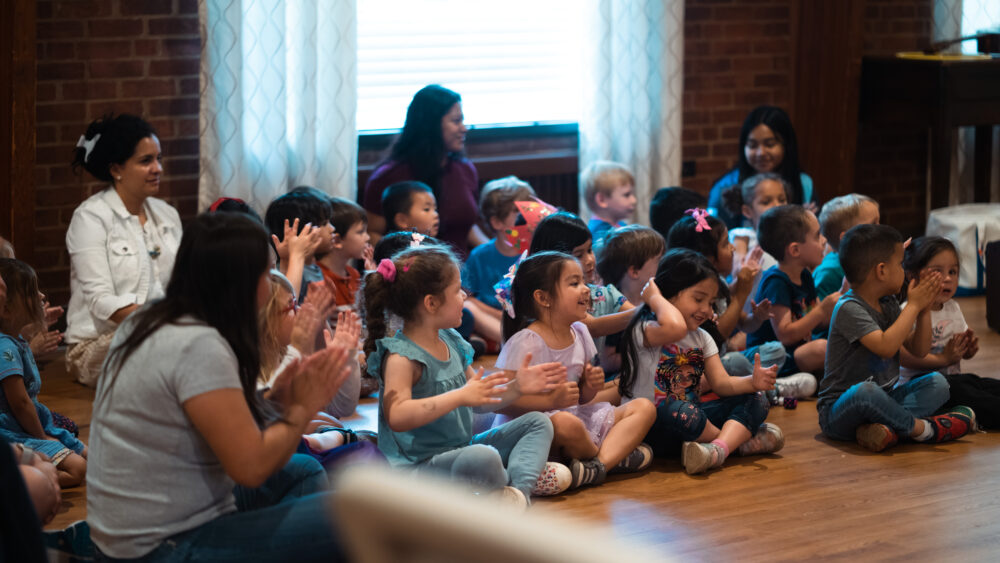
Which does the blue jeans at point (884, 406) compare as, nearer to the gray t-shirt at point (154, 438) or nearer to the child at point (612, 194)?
the child at point (612, 194)

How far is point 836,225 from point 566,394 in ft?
5.87

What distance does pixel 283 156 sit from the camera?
178 inches

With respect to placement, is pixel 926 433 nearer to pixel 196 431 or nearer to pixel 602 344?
pixel 602 344

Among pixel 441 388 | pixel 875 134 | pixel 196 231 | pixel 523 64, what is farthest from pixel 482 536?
pixel 875 134

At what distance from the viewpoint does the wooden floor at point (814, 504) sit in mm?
2359

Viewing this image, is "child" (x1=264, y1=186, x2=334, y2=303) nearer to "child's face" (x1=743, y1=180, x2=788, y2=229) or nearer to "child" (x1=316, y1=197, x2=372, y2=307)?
"child" (x1=316, y1=197, x2=372, y2=307)

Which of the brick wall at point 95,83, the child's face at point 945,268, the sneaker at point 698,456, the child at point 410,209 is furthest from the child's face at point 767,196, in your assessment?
the brick wall at point 95,83

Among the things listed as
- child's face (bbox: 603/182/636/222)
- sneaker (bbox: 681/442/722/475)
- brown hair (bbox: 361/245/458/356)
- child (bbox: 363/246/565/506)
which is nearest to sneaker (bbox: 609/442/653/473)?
sneaker (bbox: 681/442/722/475)

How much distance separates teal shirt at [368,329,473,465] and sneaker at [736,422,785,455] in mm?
904

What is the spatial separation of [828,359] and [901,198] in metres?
3.47

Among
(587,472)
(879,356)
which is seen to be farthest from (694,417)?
(879,356)

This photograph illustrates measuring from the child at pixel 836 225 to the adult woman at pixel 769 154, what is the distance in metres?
0.73

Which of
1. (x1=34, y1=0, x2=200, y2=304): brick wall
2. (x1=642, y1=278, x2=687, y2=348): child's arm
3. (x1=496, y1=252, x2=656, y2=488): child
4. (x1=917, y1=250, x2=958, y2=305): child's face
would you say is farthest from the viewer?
(x1=34, y1=0, x2=200, y2=304): brick wall

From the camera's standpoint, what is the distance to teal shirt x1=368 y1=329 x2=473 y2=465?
2.51 metres
